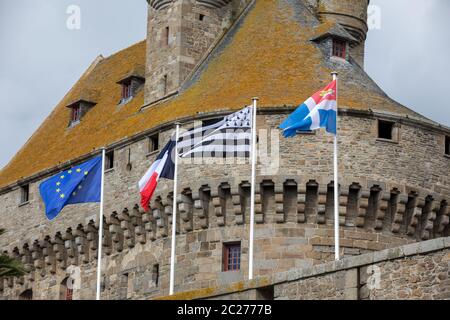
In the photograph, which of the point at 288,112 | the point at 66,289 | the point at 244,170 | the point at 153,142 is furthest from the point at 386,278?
the point at 66,289

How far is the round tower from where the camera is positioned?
5309cm

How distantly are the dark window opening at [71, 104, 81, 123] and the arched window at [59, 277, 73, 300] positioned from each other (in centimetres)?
674

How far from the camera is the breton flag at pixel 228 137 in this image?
42.4 meters

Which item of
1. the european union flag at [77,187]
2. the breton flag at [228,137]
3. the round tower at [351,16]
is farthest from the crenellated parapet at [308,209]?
the round tower at [351,16]

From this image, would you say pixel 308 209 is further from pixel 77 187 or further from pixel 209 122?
pixel 77 187

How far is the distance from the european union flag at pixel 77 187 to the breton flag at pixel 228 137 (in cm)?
370

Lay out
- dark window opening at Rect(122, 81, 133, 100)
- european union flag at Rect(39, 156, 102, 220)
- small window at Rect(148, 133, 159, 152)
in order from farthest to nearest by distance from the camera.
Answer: dark window opening at Rect(122, 81, 133, 100), small window at Rect(148, 133, 159, 152), european union flag at Rect(39, 156, 102, 220)

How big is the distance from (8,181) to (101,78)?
5.88 m

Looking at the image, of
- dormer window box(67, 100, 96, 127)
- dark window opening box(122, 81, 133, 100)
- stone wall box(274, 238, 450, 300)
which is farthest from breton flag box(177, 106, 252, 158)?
dormer window box(67, 100, 96, 127)

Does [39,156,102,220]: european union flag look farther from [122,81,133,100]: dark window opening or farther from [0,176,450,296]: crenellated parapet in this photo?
[122,81,133,100]: dark window opening

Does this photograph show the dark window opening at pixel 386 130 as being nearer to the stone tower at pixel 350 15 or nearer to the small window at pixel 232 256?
the small window at pixel 232 256

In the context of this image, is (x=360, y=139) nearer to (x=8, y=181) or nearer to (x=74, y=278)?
(x=74, y=278)

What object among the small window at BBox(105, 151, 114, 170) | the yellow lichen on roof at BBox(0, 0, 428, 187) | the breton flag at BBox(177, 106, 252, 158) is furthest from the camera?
the small window at BBox(105, 151, 114, 170)
